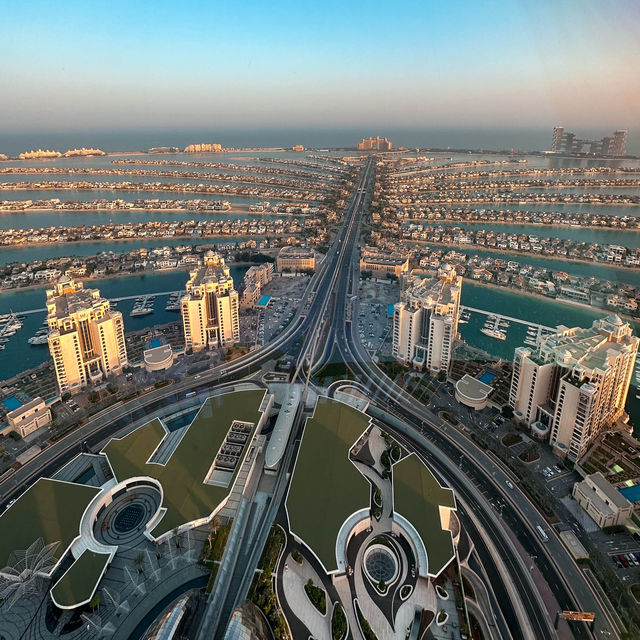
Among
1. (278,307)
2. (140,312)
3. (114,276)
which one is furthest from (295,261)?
Result: (114,276)

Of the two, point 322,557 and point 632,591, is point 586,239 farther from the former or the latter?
point 322,557

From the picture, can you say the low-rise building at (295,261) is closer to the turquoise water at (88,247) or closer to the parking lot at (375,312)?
the parking lot at (375,312)

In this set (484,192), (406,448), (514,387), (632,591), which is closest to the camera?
(632,591)

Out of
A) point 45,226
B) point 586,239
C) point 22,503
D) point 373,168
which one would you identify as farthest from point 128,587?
point 373,168

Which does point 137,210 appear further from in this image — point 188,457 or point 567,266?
point 567,266

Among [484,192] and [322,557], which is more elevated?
[484,192]

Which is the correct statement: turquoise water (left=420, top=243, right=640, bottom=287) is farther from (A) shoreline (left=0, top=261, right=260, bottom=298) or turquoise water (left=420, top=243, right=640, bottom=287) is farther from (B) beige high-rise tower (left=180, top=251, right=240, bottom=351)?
(B) beige high-rise tower (left=180, top=251, right=240, bottom=351)

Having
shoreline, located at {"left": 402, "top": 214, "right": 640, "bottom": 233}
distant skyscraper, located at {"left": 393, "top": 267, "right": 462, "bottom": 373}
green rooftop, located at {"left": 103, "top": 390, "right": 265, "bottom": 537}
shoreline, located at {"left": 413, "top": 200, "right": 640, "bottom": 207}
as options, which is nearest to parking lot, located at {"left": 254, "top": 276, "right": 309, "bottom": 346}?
green rooftop, located at {"left": 103, "top": 390, "right": 265, "bottom": 537}
